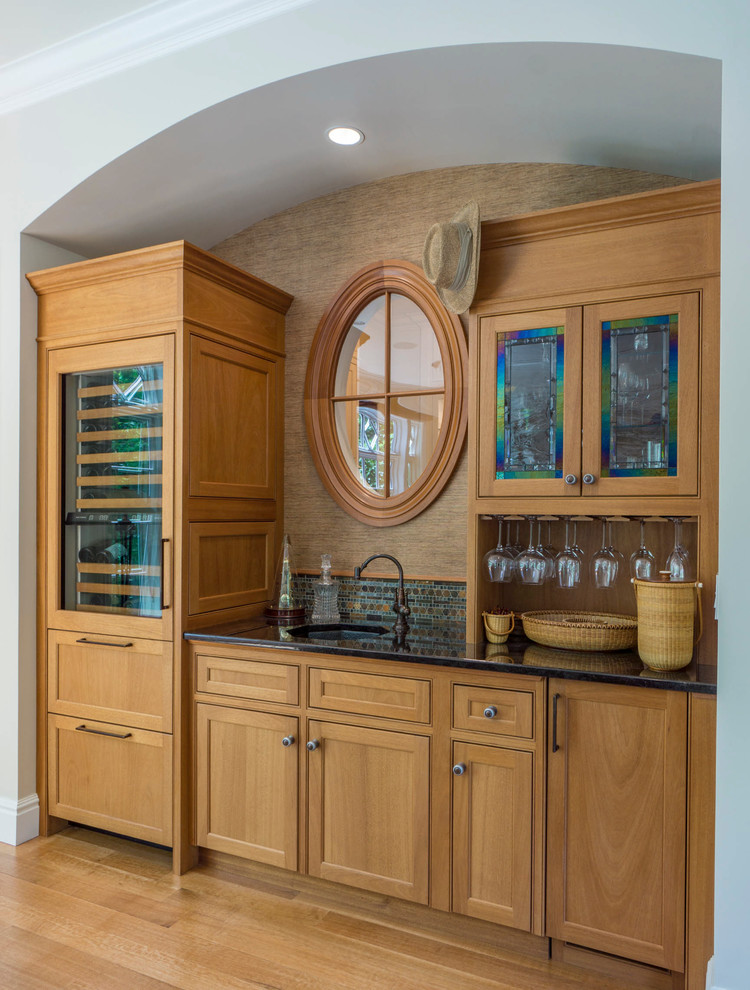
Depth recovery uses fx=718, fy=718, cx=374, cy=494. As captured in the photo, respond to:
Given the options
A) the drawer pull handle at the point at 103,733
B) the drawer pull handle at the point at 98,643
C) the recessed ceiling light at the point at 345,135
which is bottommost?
the drawer pull handle at the point at 103,733

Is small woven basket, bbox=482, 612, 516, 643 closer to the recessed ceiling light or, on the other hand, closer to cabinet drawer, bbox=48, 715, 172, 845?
cabinet drawer, bbox=48, 715, 172, 845

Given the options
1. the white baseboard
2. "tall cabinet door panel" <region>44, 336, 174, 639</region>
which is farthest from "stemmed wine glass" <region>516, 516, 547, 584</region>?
the white baseboard

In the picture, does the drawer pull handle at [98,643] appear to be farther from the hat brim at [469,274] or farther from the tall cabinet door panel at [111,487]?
the hat brim at [469,274]

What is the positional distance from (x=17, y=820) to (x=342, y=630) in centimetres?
156

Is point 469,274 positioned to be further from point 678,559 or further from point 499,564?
point 678,559

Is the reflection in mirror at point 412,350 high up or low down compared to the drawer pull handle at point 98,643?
up

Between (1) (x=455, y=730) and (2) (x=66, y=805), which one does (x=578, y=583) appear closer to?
(1) (x=455, y=730)

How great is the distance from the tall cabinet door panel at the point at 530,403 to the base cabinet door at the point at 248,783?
1169 millimetres

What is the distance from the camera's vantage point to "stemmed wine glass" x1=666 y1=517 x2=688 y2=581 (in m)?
2.22

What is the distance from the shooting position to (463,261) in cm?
241

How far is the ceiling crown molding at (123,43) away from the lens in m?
2.50

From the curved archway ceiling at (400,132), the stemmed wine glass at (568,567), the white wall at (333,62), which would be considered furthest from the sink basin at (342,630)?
the curved archway ceiling at (400,132)

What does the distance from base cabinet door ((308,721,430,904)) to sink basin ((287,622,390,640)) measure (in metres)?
0.52

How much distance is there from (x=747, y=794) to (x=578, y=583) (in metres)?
0.92
